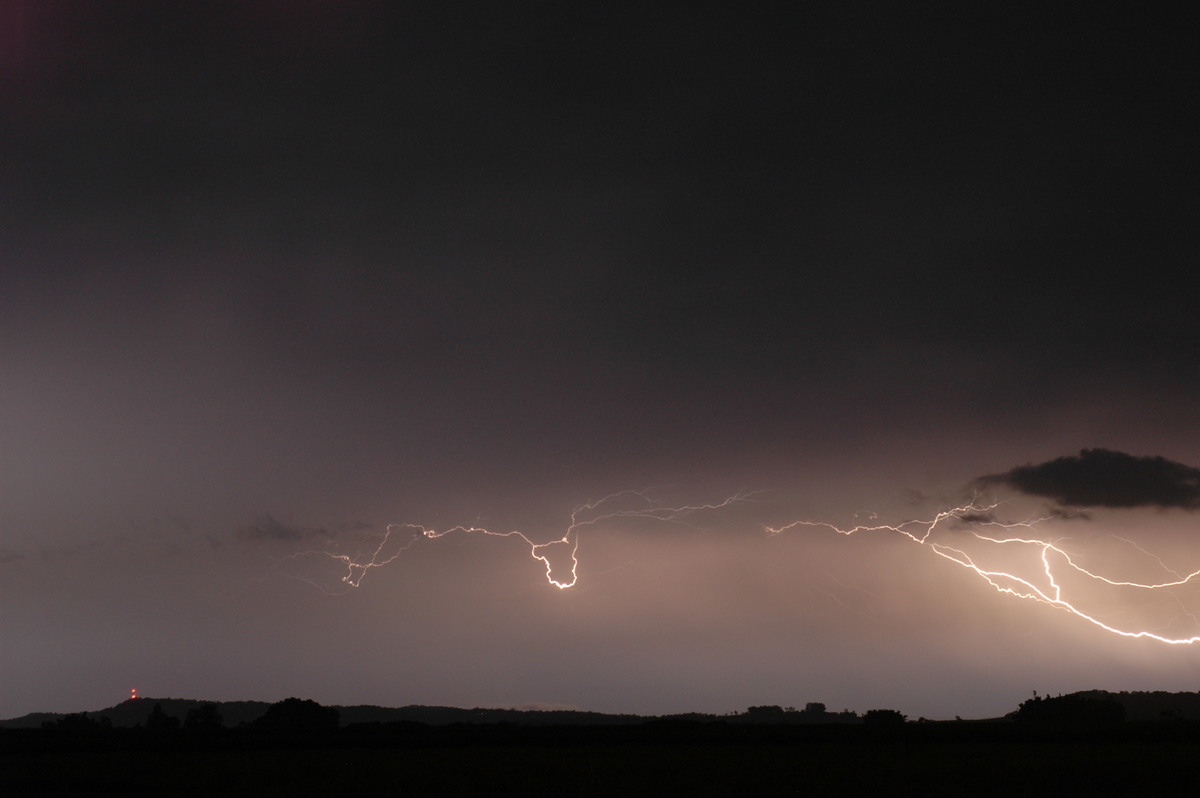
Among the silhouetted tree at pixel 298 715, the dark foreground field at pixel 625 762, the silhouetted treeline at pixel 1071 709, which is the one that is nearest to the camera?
the dark foreground field at pixel 625 762

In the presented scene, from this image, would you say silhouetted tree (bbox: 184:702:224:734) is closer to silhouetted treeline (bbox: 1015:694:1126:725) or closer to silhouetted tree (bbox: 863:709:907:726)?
silhouetted tree (bbox: 863:709:907:726)

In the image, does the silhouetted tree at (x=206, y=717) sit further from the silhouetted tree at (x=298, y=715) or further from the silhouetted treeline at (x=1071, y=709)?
the silhouetted treeline at (x=1071, y=709)

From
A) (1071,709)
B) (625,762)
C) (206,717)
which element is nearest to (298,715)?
(206,717)

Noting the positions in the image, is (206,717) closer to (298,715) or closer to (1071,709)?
(298,715)

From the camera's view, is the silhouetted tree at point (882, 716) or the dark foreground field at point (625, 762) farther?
the silhouetted tree at point (882, 716)

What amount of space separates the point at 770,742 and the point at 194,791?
22102mm

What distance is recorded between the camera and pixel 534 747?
107ft

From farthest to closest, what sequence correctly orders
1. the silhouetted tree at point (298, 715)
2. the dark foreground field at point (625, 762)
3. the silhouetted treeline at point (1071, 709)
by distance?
1. the silhouetted treeline at point (1071, 709)
2. the silhouetted tree at point (298, 715)
3. the dark foreground field at point (625, 762)

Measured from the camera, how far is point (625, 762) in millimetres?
24375

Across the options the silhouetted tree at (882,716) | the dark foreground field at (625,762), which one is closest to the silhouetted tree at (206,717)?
the dark foreground field at (625,762)

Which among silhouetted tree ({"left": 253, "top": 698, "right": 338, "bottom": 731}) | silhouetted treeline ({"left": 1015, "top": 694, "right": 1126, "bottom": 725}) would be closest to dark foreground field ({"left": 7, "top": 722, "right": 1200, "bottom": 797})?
silhouetted tree ({"left": 253, "top": 698, "right": 338, "bottom": 731})

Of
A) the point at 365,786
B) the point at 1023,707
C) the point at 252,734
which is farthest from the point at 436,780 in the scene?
the point at 1023,707

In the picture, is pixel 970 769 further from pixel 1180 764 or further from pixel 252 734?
pixel 252 734

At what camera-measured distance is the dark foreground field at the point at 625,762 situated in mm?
18703
